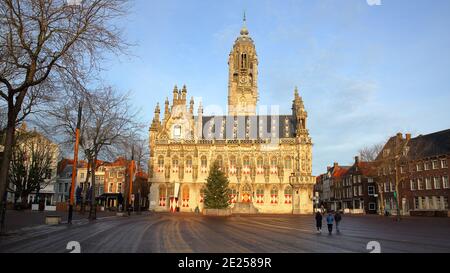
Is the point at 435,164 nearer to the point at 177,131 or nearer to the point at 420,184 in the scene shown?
the point at 420,184

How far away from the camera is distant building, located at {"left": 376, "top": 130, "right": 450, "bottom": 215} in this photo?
176 feet

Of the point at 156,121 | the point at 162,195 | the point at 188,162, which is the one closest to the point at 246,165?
the point at 188,162

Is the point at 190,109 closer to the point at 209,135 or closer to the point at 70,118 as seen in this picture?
the point at 209,135

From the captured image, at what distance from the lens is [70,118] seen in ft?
111

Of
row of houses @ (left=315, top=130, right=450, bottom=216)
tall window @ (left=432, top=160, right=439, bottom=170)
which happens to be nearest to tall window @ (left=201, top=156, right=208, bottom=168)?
row of houses @ (left=315, top=130, right=450, bottom=216)

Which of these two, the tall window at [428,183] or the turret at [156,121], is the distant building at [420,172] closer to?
the tall window at [428,183]

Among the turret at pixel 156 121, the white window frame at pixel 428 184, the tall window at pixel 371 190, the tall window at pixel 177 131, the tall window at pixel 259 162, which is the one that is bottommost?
the tall window at pixel 371 190

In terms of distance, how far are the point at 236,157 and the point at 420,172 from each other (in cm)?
3263

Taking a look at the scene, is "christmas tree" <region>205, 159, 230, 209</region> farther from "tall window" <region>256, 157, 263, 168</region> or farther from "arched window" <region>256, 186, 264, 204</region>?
"tall window" <region>256, 157, 263, 168</region>

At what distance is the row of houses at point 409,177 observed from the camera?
5375cm

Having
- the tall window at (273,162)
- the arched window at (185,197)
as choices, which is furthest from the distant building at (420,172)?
the arched window at (185,197)

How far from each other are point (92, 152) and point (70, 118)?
4692 mm

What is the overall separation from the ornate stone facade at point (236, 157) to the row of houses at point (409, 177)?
1412 centimetres
